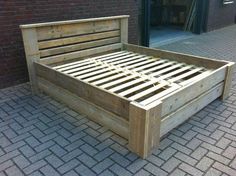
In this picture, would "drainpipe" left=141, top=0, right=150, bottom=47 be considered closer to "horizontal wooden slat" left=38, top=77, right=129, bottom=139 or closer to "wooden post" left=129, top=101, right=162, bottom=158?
"horizontal wooden slat" left=38, top=77, right=129, bottom=139

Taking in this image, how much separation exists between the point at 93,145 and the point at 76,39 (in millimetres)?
2029

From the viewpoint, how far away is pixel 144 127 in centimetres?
210

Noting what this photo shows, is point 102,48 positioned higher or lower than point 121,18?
lower

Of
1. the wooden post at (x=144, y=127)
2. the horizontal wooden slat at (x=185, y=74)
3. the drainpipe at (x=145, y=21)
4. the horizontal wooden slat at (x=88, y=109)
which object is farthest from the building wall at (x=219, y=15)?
the wooden post at (x=144, y=127)

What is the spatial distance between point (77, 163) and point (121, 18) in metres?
2.94

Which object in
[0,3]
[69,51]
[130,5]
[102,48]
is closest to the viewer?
[0,3]

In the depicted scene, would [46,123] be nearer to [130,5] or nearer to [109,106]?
[109,106]

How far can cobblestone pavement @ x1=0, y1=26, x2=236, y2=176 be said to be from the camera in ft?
7.01

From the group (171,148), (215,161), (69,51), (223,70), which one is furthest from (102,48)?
(215,161)

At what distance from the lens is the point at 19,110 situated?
10.3 ft

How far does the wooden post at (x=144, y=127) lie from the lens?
6.86 ft

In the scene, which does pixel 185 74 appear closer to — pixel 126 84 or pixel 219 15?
pixel 126 84

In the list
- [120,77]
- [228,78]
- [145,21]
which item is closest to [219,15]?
[145,21]

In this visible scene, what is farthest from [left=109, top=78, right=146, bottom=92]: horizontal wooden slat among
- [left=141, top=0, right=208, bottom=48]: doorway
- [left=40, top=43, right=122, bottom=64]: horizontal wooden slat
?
[left=141, top=0, right=208, bottom=48]: doorway
